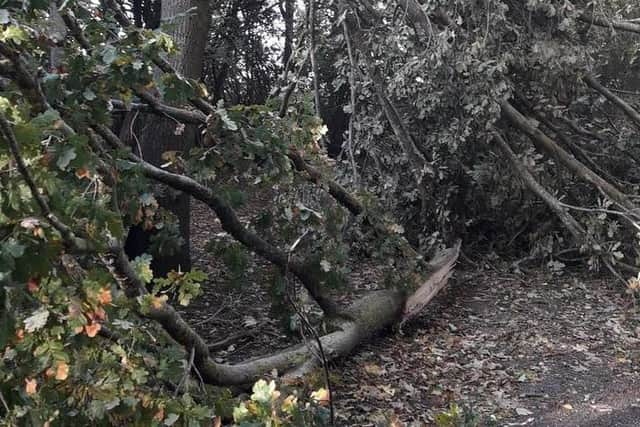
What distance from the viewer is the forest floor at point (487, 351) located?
3736 millimetres

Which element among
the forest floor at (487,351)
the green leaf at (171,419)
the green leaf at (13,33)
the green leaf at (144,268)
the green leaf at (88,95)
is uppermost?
the green leaf at (13,33)

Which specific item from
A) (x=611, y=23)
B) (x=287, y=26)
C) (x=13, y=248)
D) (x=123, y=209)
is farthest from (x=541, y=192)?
(x=13, y=248)

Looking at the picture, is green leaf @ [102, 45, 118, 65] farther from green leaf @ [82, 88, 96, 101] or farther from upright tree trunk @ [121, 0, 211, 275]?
upright tree trunk @ [121, 0, 211, 275]

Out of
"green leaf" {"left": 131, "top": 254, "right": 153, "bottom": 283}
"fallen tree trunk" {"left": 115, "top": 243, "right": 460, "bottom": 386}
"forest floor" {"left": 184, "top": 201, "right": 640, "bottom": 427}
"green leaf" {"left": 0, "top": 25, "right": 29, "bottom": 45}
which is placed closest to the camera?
"green leaf" {"left": 0, "top": 25, "right": 29, "bottom": 45}

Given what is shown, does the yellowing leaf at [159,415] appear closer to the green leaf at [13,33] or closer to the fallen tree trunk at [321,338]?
the fallen tree trunk at [321,338]

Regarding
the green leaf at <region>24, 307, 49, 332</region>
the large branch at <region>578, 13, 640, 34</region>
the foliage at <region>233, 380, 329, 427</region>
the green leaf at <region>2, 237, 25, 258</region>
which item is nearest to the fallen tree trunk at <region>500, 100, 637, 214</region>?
the large branch at <region>578, 13, 640, 34</region>

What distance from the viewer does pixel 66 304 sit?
1621 mm

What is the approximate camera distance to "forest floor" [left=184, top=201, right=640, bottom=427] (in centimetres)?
374

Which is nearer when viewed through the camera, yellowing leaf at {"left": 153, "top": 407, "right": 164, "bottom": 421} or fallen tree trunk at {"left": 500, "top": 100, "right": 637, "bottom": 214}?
yellowing leaf at {"left": 153, "top": 407, "right": 164, "bottom": 421}

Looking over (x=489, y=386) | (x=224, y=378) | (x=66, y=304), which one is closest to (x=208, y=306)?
(x=224, y=378)

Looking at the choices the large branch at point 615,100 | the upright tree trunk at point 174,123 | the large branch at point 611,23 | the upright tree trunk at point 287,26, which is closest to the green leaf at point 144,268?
the upright tree trunk at point 174,123

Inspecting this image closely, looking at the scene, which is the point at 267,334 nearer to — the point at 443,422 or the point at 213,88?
the point at 443,422

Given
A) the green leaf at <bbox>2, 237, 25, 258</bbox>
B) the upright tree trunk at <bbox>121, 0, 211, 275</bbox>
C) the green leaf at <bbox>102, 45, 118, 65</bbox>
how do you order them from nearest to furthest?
the green leaf at <bbox>2, 237, 25, 258</bbox> < the green leaf at <bbox>102, 45, 118, 65</bbox> < the upright tree trunk at <bbox>121, 0, 211, 275</bbox>

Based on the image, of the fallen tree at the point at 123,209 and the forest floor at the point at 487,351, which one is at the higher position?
the fallen tree at the point at 123,209
